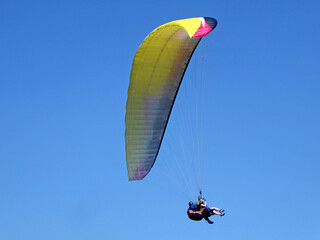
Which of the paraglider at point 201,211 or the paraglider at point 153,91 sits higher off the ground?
the paraglider at point 153,91

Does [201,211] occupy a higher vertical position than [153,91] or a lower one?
lower

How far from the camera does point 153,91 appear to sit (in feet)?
133

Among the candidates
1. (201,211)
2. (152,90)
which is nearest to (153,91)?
(152,90)

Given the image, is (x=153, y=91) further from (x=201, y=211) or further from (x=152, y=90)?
(x=201, y=211)

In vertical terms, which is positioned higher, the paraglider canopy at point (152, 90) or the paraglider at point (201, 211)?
the paraglider canopy at point (152, 90)

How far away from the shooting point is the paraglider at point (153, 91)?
39.0 metres

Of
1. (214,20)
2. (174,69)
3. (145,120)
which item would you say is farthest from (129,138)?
(214,20)

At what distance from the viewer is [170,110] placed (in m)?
41.5

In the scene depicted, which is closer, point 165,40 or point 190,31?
point 190,31

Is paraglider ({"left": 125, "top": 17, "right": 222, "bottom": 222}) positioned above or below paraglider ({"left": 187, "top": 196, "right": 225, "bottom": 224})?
above

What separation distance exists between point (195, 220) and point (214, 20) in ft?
28.7

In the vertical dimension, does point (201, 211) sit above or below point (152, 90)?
below

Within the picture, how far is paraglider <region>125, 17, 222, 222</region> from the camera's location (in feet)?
128

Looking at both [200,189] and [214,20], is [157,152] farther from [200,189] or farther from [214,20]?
[214,20]
